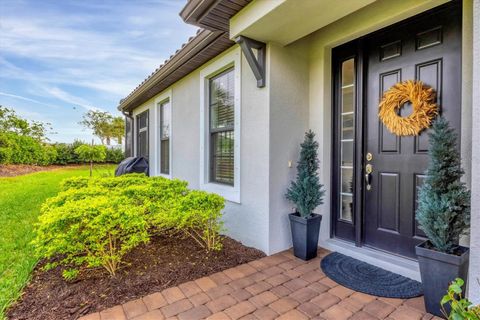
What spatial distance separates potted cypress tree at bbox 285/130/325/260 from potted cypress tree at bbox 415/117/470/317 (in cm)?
112

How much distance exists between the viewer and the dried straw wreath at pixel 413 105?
235 cm

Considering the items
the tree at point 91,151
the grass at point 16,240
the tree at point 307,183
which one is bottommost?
the grass at point 16,240

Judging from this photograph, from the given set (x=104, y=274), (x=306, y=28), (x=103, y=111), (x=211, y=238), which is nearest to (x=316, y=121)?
(x=306, y=28)

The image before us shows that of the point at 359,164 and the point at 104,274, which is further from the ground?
the point at 359,164

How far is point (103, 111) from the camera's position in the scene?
78.1ft

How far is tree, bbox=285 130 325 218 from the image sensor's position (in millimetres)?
2906

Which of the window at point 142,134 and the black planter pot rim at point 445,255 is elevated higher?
the window at point 142,134

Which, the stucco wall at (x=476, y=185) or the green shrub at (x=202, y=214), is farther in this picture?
the green shrub at (x=202, y=214)

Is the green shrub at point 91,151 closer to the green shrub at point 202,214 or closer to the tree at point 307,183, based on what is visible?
the green shrub at point 202,214

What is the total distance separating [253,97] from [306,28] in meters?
1.00

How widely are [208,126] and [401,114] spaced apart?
113 inches

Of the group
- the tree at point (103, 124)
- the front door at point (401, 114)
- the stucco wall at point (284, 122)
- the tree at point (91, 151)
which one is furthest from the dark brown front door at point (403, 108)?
the tree at point (103, 124)

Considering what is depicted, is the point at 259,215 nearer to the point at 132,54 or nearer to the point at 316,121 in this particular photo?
the point at 316,121

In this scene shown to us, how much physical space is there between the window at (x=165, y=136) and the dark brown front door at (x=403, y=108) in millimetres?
4651
